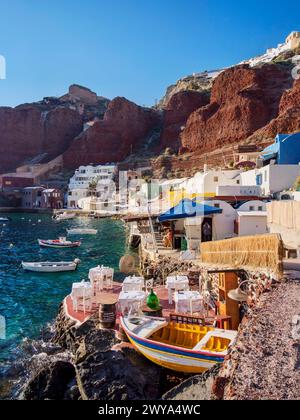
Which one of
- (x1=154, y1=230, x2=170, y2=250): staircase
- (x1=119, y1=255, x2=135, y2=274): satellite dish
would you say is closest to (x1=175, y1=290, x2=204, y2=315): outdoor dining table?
(x1=154, y1=230, x2=170, y2=250): staircase

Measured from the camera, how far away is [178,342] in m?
9.48

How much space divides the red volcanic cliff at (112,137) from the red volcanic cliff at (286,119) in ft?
142

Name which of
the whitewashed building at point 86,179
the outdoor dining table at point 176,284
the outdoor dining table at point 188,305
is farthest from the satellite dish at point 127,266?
the whitewashed building at point 86,179

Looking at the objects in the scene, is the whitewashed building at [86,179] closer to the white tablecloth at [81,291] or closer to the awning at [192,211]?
the awning at [192,211]

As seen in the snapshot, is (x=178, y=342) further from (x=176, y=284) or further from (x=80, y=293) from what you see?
(x=80, y=293)

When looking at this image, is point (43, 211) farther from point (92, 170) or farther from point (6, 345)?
point (6, 345)

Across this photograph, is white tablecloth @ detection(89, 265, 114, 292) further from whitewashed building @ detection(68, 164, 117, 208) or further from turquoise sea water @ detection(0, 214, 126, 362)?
whitewashed building @ detection(68, 164, 117, 208)

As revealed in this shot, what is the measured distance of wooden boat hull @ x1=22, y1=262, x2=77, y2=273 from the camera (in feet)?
82.8

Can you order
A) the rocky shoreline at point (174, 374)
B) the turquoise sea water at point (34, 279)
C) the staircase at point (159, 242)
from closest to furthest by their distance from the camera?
1. the rocky shoreline at point (174, 374)
2. the turquoise sea water at point (34, 279)
3. the staircase at point (159, 242)

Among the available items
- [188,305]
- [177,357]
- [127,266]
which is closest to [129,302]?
[188,305]

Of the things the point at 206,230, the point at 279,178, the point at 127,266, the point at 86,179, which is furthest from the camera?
the point at 86,179

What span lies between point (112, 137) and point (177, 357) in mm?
99517

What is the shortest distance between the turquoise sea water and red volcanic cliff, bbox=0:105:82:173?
73.2m

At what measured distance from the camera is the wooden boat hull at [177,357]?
8102 mm
